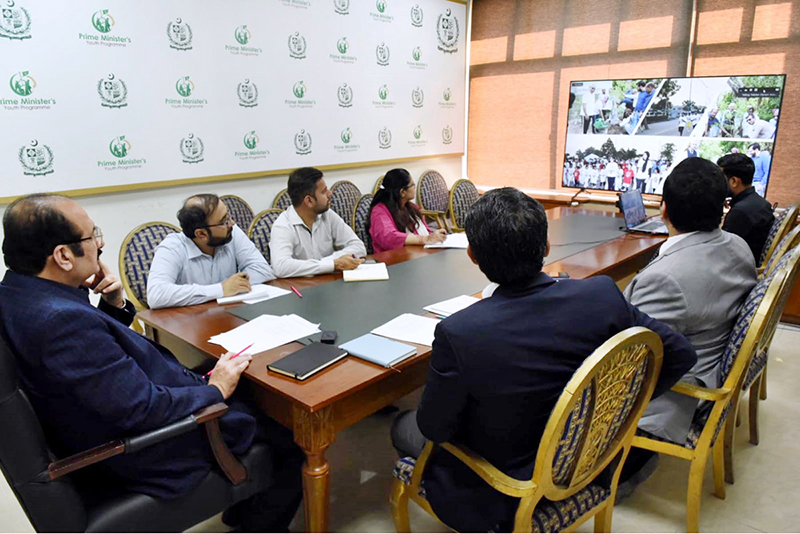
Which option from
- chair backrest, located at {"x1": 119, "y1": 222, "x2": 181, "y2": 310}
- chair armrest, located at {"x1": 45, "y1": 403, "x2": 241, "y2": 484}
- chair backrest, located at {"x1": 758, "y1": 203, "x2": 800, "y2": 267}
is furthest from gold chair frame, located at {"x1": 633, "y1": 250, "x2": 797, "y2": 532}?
chair backrest, located at {"x1": 119, "y1": 222, "x2": 181, "y2": 310}

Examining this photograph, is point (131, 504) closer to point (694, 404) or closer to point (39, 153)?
point (694, 404)

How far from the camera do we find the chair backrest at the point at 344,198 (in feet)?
13.4

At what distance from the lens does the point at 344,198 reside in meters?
4.15

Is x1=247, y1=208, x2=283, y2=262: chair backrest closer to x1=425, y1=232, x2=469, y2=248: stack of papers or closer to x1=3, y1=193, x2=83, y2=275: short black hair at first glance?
x1=425, y1=232, x2=469, y2=248: stack of papers

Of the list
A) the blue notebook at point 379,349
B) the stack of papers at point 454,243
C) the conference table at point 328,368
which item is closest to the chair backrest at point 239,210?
the conference table at point 328,368

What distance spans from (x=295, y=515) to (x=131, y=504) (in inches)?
26.4

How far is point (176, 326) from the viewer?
181cm

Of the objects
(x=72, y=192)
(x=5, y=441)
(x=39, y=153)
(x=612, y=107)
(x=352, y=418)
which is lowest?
(x=352, y=418)

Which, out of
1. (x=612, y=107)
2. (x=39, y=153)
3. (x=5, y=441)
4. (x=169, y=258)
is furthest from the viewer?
(x=612, y=107)

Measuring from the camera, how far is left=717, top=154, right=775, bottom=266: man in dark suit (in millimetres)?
2881

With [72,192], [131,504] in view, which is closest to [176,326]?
[131,504]

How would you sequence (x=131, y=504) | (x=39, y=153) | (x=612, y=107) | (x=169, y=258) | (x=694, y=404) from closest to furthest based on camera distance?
(x=131, y=504) < (x=694, y=404) < (x=169, y=258) < (x=39, y=153) < (x=612, y=107)

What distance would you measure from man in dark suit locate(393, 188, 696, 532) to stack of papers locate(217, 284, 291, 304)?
1066mm

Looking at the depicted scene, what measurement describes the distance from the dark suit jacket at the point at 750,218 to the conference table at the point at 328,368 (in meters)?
0.54
